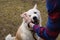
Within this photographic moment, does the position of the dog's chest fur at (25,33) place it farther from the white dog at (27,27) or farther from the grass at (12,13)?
the grass at (12,13)

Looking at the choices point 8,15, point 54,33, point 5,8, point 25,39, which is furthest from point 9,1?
point 54,33

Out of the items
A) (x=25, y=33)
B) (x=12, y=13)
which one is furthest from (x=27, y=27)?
(x=12, y=13)

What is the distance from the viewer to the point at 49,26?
7.91 ft

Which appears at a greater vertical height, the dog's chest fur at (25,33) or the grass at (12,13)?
the grass at (12,13)

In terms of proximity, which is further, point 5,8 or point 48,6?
point 5,8

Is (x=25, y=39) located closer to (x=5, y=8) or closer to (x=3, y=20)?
(x=3, y=20)

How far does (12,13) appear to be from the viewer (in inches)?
255

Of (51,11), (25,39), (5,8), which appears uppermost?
(5,8)

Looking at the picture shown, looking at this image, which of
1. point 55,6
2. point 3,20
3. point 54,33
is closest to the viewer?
point 55,6

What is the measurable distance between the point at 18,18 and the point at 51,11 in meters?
3.79

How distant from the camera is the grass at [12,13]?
5.51m

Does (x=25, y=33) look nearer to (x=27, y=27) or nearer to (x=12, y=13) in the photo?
(x=27, y=27)

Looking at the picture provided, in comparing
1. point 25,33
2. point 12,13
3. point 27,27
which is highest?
point 12,13

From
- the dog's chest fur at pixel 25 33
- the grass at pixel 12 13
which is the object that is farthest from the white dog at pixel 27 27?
the grass at pixel 12 13
